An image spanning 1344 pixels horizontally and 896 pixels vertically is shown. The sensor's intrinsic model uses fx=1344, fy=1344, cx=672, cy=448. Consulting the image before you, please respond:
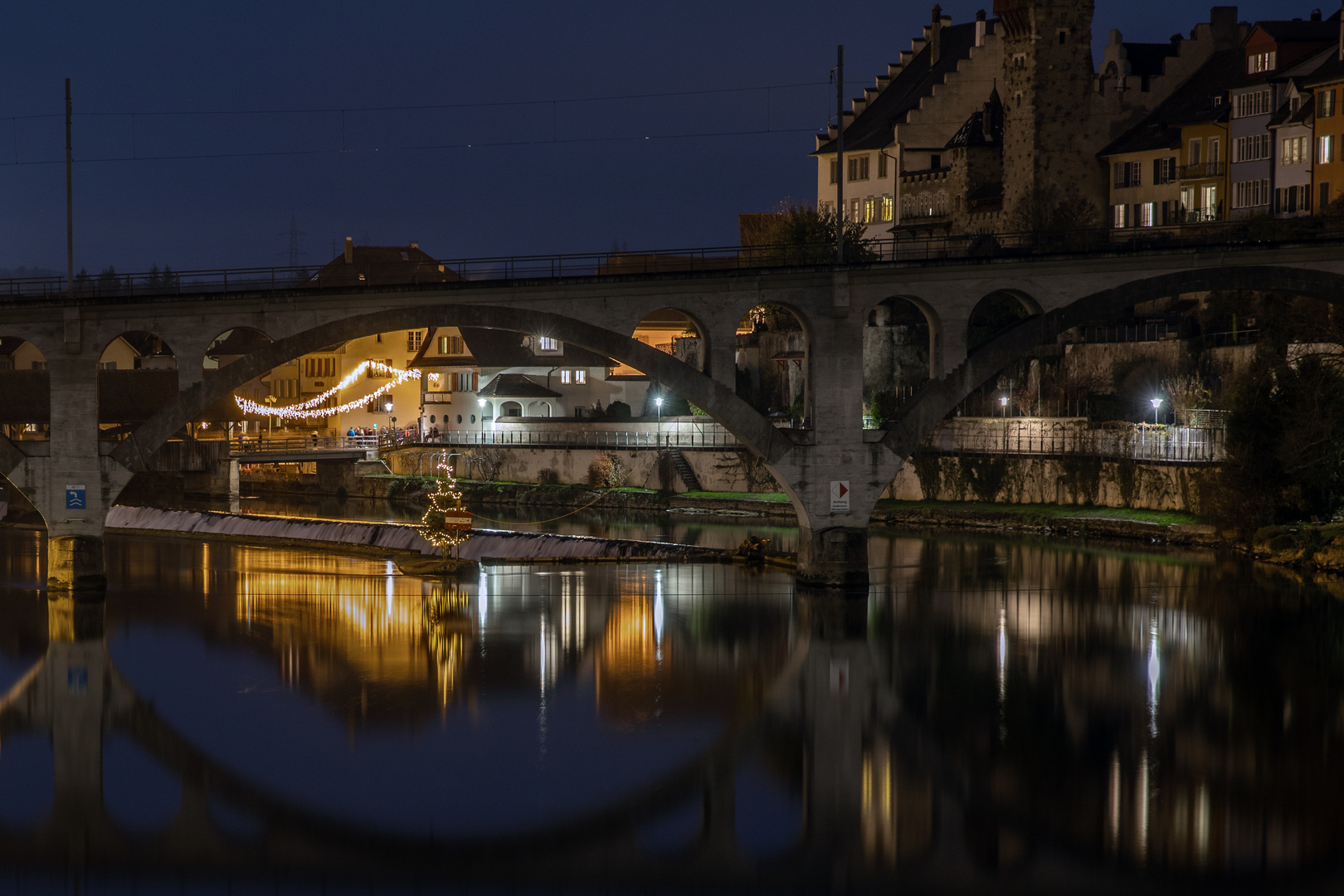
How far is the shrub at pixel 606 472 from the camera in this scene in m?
72.2

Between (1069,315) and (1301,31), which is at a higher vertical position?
(1301,31)

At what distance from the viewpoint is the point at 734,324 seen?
3425cm

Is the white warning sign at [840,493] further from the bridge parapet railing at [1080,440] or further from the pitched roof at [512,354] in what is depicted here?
the pitched roof at [512,354]

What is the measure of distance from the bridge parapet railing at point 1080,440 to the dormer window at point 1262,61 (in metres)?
22.3

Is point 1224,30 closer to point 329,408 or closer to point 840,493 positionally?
point 840,493

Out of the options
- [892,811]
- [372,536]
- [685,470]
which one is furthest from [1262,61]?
[892,811]

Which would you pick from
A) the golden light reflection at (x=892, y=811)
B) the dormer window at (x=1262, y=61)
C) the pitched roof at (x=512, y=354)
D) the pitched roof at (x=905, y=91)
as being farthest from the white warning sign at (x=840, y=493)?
the pitched roof at (x=512, y=354)

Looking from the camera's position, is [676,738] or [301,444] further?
[301,444]

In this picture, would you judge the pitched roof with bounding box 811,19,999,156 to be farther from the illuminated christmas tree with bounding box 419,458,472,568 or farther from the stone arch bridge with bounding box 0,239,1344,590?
the stone arch bridge with bounding box 0,239,1344,590

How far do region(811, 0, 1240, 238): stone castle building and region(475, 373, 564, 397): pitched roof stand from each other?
72.9 feet

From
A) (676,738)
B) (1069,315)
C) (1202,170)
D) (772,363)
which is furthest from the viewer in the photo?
(772,363)

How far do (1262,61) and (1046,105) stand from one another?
10498mm

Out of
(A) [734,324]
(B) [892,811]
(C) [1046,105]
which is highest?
(C) [1046,105]

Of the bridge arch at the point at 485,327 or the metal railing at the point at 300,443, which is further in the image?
the metal railing at the point at 300,443
